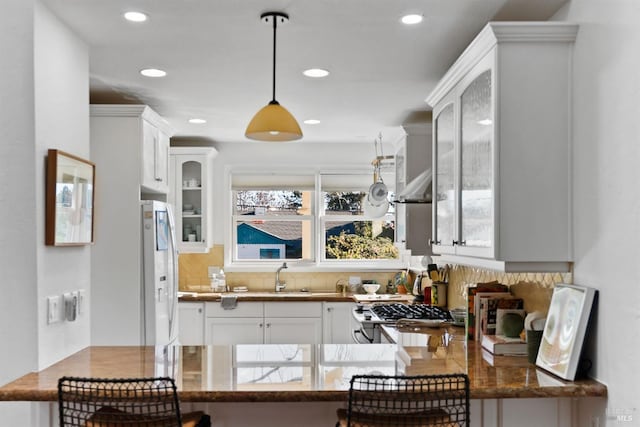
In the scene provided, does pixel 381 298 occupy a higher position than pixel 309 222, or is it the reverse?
pixel 309 222

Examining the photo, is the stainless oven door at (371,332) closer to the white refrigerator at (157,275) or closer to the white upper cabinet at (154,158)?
the white refrigerator at (157,275)

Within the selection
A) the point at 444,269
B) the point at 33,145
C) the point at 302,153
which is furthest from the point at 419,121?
the point at 33,145

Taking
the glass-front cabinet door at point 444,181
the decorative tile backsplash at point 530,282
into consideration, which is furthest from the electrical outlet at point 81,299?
the decorative tile backsplash at point 530,282

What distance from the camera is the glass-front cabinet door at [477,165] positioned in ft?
8.71

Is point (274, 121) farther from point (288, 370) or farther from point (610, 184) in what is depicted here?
point (610, 184)

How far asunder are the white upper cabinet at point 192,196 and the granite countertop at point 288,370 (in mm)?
3161

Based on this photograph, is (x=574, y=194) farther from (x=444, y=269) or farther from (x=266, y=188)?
(x=266, y=188)

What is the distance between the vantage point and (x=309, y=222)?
6.75 m

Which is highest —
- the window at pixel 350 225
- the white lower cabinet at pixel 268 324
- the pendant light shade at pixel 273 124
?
the pendant light shade at pixel 273 124

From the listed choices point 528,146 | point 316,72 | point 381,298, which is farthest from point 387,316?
point 528,146

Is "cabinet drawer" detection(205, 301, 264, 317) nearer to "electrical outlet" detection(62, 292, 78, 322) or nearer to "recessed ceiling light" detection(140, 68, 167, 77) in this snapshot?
"recessed ceiling light" detection(140, 68, 167, 77)

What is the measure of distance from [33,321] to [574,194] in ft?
7.74

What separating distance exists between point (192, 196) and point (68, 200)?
3432mm

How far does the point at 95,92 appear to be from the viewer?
427 cm
